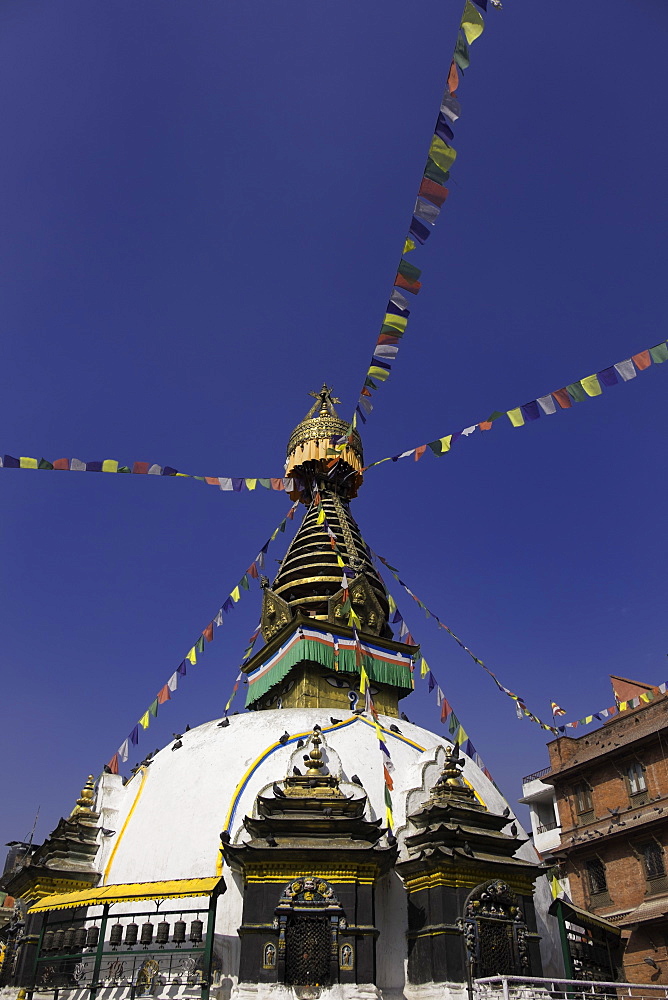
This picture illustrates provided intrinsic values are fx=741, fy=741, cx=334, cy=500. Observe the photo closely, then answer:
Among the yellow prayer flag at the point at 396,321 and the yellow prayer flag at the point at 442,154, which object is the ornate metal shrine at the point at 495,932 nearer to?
the yellow prayer flag at the point at 396,321

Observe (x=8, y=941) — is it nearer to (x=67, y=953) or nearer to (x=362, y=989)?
(x=67, y=953)

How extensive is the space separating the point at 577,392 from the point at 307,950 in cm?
1043

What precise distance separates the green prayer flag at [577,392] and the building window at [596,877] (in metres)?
18.2

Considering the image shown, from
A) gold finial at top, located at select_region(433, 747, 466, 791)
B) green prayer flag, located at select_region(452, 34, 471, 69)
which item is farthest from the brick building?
green prayer flag, located at select_region(452, 34, 471, 69)

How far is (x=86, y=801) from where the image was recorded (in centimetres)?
1509

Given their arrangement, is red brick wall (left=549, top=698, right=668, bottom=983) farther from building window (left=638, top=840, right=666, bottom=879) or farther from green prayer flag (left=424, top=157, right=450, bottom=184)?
green prayer flag (left=424, top=157, right=450, bottom=184)

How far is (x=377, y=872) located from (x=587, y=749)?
1750 centimetres

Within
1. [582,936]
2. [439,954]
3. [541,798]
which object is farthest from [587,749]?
[439,954]

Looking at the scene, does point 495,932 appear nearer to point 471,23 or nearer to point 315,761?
point 315,761

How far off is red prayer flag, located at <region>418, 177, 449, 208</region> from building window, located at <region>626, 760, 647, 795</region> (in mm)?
20207

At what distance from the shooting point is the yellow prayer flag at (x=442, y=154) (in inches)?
444

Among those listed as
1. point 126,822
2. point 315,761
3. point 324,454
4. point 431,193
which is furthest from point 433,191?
point 324,454

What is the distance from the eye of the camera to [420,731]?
17609 mm

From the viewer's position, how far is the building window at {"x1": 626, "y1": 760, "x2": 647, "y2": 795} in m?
24.1
